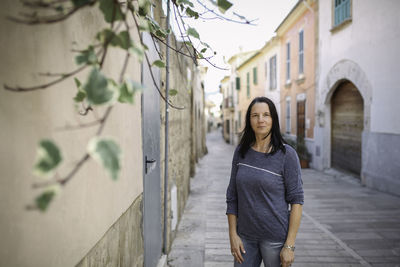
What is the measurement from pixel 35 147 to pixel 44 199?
1.61ft

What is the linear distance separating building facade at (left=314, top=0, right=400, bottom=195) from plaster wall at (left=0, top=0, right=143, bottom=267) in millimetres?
7366

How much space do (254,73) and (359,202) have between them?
17190 mm

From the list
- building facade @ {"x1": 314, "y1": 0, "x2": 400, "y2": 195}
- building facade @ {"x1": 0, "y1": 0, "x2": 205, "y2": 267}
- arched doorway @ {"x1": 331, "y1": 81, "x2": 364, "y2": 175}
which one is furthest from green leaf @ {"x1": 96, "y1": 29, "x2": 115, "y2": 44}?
arched doorway @ {"x1": 331, "y1": 81, "x2": 364, "y2": 175}

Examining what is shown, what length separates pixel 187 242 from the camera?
4.53 m

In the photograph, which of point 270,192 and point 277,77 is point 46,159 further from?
point 277,77

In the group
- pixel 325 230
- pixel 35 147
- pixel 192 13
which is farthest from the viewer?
pixel 325 230

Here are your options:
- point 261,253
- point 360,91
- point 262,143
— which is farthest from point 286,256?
point 360,91

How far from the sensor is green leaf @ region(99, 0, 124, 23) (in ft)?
2.69

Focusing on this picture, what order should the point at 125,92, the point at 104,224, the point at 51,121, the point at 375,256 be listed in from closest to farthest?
1. the point at 125,92
2. the point at 51,121
3. the point at 104,224
4. the point at 375,256

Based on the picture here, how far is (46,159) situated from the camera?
557 millimetres

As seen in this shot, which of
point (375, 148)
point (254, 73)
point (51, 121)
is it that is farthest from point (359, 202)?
point (254, 73)

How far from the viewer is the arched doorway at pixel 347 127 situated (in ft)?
29.6

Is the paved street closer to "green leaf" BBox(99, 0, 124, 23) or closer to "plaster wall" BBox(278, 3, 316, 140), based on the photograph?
"green leaf" BBox(99, 0, 124, 23)

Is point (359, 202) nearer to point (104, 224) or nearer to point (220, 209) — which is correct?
point (220, 209)
